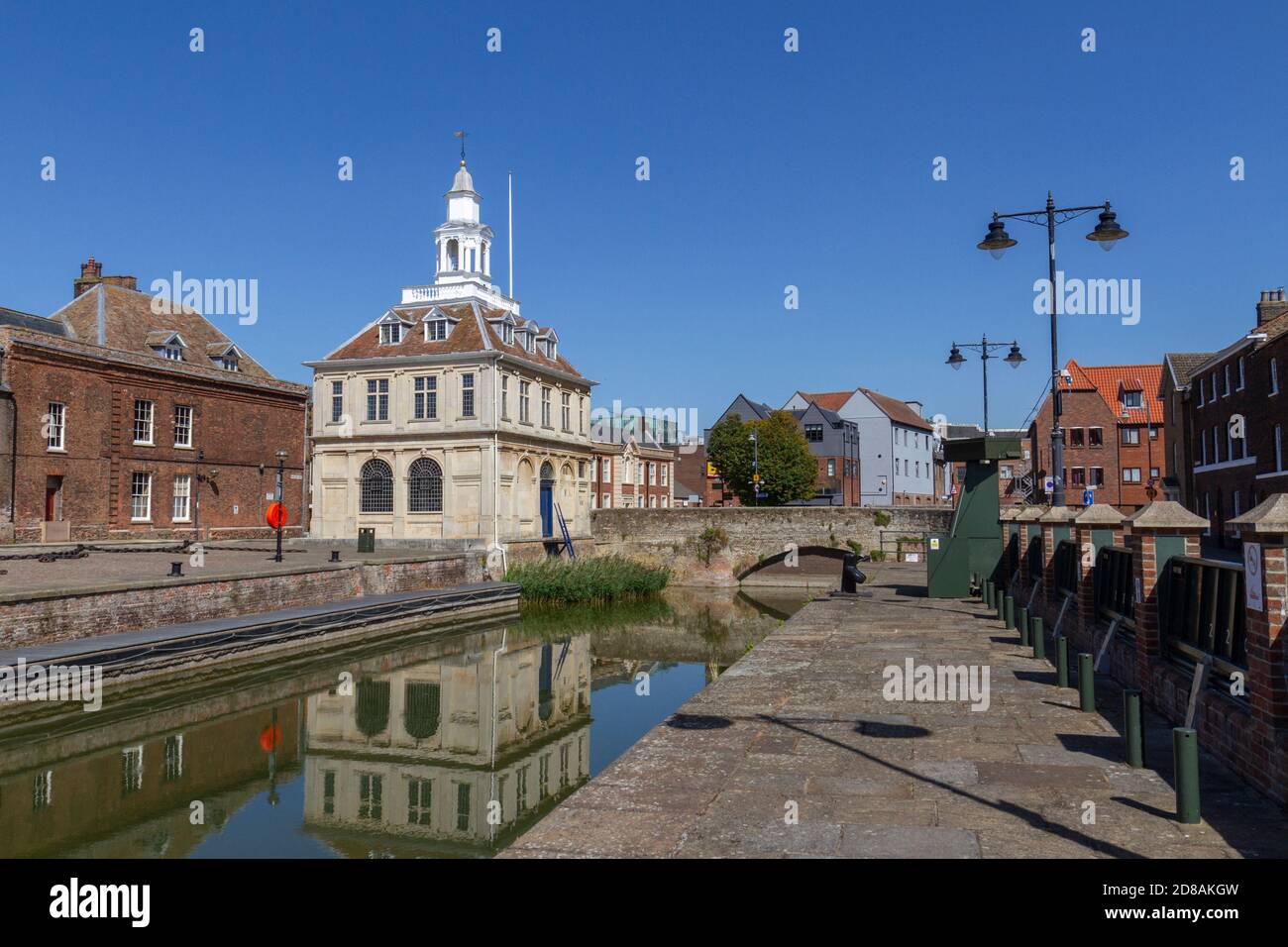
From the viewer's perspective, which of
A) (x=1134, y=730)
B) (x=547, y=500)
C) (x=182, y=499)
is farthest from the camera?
(x=547, y=500)

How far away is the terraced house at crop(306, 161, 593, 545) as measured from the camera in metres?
38.3

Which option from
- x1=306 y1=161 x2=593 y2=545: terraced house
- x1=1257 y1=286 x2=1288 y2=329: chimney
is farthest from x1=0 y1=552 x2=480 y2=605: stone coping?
x1=1257 y1=286 x2=1288 y2=329: chimney

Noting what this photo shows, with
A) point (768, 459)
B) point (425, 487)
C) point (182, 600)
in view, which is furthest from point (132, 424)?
point (768, 459)

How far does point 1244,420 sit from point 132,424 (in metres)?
45.0

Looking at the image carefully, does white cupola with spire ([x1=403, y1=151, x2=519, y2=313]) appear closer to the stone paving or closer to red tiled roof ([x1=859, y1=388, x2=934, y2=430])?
the stone paving

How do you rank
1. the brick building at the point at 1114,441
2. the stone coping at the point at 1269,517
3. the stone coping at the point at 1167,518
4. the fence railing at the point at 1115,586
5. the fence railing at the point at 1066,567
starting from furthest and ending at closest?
the brick building at the point at 1114,441 → the fence railing at the point at 1066,567 → the fence railing at the point at 1115,586 → the stone coping at the point at 1167,518 → the stone coping at the point at 1269,517

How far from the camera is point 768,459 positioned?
2638 inches

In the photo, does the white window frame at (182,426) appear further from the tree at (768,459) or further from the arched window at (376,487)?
the tree at (768,459)

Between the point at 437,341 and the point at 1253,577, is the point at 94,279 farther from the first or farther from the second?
the point at 1253,577

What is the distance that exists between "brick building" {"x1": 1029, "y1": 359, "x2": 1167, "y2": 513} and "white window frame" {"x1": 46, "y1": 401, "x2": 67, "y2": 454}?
52488mm

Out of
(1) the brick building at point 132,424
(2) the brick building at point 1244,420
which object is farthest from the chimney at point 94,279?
(2) the brick building at point 1244,420

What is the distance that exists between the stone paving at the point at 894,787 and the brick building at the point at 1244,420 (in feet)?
91.4

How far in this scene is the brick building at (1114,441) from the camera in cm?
5956
